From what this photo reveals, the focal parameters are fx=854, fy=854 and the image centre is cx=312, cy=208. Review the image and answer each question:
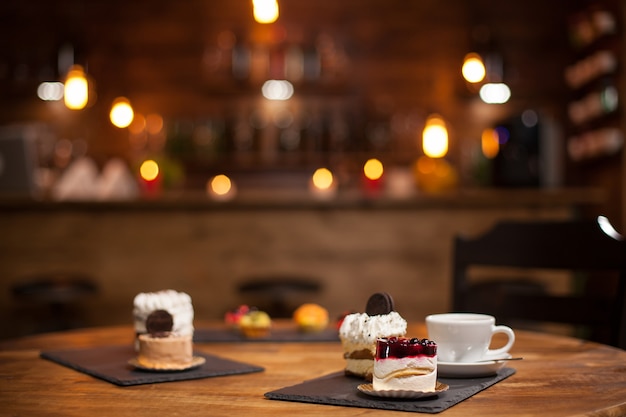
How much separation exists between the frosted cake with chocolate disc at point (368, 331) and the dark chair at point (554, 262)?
721mm

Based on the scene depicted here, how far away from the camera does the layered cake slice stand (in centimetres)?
114

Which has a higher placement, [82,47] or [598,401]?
[82,47]

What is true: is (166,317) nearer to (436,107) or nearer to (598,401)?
(598,401)

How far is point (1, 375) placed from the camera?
141 cm

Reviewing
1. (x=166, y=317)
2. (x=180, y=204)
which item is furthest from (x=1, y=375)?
(x=180, y=204)

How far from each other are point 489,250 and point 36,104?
567 cm

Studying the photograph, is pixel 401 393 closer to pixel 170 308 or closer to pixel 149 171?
pixel 170 308

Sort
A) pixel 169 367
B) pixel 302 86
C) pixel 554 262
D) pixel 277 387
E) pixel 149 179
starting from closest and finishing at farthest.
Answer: pixel 277 387 < pixel 169 367 < pixel 554 262 < pixel 149 179 < pixel 302 86

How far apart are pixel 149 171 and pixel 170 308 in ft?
10.1

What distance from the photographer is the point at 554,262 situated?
78.8 inches

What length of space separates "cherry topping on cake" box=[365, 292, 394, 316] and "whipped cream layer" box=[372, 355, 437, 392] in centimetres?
18

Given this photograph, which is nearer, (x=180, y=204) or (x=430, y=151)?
(x=180, y=204)

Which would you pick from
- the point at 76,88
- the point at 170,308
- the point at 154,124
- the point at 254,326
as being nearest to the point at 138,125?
the point at 154,124

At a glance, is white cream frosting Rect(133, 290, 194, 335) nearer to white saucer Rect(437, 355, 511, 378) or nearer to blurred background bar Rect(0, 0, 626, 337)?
white saucer Rect(437, 355, 511, 378)
